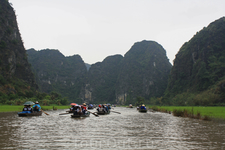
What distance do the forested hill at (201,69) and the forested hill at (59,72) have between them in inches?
3556

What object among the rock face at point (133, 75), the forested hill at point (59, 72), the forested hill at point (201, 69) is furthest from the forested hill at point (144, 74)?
the forested hill at point (201, 69)

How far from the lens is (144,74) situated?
132 m

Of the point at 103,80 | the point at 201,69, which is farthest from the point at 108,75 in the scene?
the point at 201,69

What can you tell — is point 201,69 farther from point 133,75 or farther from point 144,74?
point 133,75

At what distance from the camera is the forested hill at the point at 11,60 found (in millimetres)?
47125

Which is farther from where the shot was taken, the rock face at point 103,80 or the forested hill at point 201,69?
the rock face at point 103,80

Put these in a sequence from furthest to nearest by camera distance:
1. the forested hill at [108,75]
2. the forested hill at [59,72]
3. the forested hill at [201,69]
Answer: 1. the forested hill at [59,72]
2. the forested hill at [108,75]
3. the forested hill at [201,69]

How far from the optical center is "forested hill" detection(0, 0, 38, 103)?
47.1 meters

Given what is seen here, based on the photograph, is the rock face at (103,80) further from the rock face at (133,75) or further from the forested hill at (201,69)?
the forested hill at (201,69)

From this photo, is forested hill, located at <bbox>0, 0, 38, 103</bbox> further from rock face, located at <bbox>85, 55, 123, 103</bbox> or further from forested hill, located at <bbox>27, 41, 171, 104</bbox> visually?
rock face, located at <bbox>85, 55, 123, 103</bbox>

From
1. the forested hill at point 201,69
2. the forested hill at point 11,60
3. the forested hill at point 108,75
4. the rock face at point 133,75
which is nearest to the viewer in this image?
the forested hill at point 11,60

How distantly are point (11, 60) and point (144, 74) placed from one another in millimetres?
93455

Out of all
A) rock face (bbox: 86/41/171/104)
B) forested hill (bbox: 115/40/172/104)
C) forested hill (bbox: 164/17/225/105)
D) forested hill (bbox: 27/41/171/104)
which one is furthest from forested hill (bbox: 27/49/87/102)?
forested hill (bbox: 164/17/225/105)

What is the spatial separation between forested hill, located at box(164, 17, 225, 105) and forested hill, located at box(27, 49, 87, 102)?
90.3 metres
